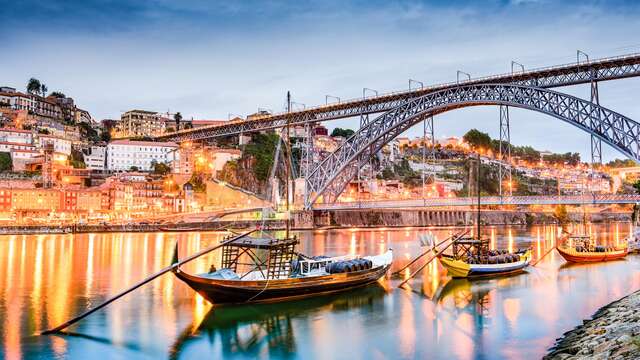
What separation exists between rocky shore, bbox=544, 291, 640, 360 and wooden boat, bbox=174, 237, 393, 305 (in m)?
7.07

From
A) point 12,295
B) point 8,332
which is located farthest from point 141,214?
point 8,332

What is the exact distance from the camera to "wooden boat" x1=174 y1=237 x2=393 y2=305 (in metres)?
16.1

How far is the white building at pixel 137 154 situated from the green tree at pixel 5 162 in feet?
50.2

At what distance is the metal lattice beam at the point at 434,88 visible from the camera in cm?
3299

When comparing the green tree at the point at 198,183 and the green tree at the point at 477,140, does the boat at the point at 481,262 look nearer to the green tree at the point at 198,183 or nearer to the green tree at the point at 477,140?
the green tree at the point at 198,183

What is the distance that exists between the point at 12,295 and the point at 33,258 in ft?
39.2

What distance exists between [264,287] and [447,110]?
99.8 feet

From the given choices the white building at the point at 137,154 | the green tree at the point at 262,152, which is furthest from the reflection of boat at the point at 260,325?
the white building at the point at 137,154

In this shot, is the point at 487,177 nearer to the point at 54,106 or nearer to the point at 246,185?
the point at 246,185

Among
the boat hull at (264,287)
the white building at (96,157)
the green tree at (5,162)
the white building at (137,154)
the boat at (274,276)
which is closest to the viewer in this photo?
the boat hull at (264,287)

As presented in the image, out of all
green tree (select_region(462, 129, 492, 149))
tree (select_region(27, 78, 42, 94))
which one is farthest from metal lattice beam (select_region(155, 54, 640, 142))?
green tree (select_region(462, 129, 492, 149))

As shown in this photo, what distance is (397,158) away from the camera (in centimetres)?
10906

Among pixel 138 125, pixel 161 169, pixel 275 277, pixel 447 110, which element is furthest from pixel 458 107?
pixel 138 125

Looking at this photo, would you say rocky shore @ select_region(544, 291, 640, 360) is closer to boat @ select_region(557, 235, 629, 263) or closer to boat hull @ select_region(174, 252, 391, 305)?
boat hull @ select_region(174, 252, 391, 305)
